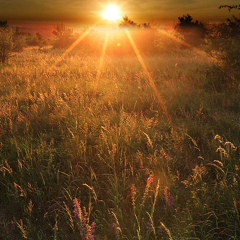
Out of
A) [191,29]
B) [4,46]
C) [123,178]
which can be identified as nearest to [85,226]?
[123,178]

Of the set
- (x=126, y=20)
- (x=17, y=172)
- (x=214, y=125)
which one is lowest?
(x=17, y=172)

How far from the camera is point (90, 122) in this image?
4.23 m

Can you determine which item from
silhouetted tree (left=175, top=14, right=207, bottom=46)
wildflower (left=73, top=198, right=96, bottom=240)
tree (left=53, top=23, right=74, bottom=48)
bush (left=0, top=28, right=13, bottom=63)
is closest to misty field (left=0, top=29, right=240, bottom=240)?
wildflower (left=73, top=198, right=96, bottom=240)

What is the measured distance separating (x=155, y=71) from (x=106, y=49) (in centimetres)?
1555

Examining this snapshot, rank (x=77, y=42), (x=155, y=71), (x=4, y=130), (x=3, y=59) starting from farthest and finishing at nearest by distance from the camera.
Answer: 1. (x=77, y=42)
2. (x=3, y=59)
3. (x=155, y=71)
4. (x=4, y=130)

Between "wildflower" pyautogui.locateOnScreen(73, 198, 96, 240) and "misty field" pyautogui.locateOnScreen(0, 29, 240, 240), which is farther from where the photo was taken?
"misty field" pyautogui.locateOnScreen(0, 29, 240, 240)

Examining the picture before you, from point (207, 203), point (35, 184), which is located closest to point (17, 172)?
point (35, 184)

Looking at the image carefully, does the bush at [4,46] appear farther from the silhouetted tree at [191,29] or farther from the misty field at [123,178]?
the silhouetted tree at [191,29]

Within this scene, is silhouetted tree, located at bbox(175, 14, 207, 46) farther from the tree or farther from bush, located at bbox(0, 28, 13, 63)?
bush, located at bbox(0, 28, 13, 63)

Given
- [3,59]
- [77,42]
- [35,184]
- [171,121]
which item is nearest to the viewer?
[35,184]

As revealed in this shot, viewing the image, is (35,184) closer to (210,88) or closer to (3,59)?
(210,88)

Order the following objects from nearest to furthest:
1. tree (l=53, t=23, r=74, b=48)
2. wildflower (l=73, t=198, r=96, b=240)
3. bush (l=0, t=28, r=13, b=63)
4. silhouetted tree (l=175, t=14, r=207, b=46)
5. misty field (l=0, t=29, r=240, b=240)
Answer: wildflower (l=73, t=198, r=96, b=240) → misty field (l=0, t=29, r=240, b=240) → bush (l=0, t=28, r=13, b=63) → silhouetted tree (l=175, t=14, r=207, b=46) → tree (l=53, t=23, r=74, b=48)

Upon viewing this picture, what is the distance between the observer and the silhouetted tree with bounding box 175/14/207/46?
90.6ft

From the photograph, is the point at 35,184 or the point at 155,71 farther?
the point at 155,71
